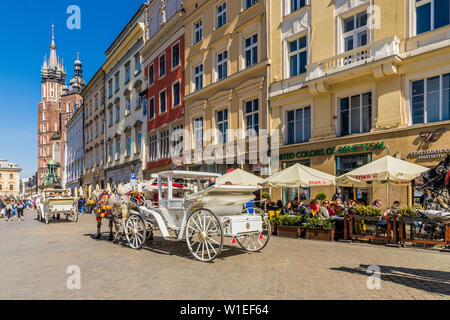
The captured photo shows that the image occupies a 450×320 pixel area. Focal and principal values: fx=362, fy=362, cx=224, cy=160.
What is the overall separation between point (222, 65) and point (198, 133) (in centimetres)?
497

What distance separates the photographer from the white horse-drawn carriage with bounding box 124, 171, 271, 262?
26.4 ft

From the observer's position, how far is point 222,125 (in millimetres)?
22922

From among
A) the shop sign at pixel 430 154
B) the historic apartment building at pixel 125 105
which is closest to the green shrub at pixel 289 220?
the shop sign at pixel 430 154

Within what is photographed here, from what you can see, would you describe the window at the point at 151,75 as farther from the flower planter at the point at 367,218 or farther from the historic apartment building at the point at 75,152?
the historic apartment building at the point at 75,152

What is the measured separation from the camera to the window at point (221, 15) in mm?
22953

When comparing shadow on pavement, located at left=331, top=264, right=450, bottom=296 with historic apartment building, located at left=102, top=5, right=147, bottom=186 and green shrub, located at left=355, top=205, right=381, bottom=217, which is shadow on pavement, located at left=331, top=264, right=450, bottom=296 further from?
historic apartment building, located at left=102, top=5, right=147, bottom=186

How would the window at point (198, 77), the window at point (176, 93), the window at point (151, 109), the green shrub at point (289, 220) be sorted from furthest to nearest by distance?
the window at point (151, 109)
the window at point (176, 93)
the window at point (198, 77)
the green shrub at point (289, 220)

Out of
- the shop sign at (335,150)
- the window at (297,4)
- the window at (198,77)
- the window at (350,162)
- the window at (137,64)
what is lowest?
the window at (350,162)

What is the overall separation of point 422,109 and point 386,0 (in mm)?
4643

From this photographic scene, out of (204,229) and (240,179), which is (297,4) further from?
(204,229)

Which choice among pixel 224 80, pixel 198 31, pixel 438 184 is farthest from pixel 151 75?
pixel 438 184

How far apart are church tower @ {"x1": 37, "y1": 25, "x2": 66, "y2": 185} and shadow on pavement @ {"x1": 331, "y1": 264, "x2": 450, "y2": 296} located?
107 meters

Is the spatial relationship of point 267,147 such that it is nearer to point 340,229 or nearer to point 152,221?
point 340,229

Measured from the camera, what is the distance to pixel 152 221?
9.84 metres
